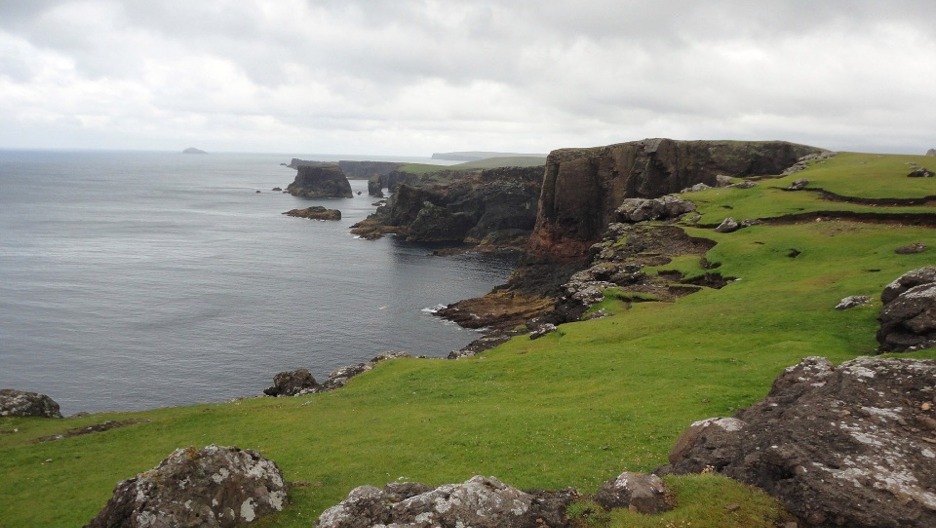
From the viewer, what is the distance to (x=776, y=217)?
64.2 m

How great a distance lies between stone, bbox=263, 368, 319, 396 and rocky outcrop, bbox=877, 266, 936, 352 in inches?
1529

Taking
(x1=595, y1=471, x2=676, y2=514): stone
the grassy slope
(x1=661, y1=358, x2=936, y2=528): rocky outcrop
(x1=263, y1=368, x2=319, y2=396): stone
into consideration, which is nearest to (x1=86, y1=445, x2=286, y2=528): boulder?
the grassy slope

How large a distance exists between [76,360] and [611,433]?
6978 centimetres

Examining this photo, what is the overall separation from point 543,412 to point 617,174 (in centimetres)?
9378

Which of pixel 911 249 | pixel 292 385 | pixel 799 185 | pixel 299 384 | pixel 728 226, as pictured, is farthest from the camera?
pixel 799 185

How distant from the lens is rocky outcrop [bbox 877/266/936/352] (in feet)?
83.8

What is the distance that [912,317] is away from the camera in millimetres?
26375

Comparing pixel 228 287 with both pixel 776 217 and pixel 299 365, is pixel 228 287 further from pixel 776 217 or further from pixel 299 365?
pixel 776 217

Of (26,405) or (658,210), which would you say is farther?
(658,210)

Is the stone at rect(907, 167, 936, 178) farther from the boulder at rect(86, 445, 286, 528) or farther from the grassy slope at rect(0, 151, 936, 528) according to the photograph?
the boulder at rect(86, 445, 286, 528)

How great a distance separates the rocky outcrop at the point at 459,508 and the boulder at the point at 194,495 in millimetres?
4294

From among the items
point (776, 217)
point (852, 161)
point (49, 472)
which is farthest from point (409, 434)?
point (852, 161)

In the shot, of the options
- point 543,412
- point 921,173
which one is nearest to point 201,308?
point 543,412

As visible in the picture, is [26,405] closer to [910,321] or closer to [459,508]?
[459,508]
